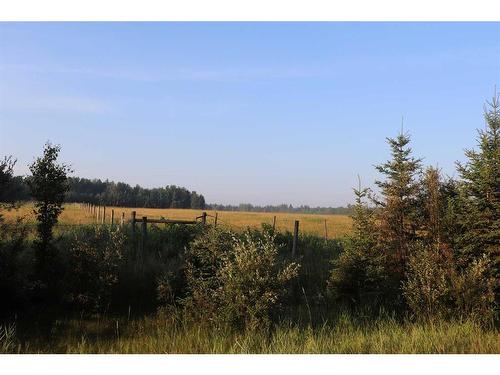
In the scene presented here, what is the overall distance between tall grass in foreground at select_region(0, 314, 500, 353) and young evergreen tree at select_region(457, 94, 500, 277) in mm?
2704

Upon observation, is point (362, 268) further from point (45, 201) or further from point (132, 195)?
point (132, 195)

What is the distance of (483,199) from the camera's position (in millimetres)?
10852

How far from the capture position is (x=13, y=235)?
36.5 feet

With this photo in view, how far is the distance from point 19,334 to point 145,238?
898cm

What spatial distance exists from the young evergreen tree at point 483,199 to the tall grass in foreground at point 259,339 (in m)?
2.70

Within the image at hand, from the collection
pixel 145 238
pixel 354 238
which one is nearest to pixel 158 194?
pixel 145 238

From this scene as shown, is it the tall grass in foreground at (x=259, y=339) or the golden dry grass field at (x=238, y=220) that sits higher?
the golden dry grass field at (x=238, y=220)

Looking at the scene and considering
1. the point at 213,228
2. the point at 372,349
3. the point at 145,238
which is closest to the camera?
the point at 372,349

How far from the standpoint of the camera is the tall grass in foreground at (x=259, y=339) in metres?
6.51

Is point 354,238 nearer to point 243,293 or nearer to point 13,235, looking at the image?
point 243,293

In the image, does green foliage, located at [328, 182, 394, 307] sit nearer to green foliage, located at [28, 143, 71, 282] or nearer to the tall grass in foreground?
the tall grass in foreground

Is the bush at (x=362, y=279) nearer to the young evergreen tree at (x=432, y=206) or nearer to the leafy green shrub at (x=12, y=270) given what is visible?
the young evergreen tree at (x=432, y=206)

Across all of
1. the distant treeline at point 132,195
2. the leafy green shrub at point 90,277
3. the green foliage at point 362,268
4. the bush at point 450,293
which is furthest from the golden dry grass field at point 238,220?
the distant treeline at point 132,195

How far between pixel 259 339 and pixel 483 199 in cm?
665
